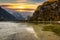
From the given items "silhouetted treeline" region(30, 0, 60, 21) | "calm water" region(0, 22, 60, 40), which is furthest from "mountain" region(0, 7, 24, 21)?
"calm water" region(0, 22, 60, 40)

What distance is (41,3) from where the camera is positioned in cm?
583

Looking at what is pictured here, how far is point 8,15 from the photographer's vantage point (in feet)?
18.8

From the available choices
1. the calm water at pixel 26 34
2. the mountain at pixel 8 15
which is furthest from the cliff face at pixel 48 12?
the calm water at pixel 26 34

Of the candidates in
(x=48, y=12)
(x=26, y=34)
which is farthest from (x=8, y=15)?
(x=26, y=34)

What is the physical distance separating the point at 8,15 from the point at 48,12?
4.83 feet

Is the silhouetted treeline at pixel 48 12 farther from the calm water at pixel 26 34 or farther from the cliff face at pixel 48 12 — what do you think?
the calm water at pixel 26 34

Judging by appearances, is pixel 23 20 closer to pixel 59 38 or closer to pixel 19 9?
pixel 19 9

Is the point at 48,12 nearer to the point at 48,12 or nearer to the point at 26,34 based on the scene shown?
the point at 48,12

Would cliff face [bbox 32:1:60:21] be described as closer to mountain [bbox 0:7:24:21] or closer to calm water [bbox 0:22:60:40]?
mountain [bbox 0:7:24:21]

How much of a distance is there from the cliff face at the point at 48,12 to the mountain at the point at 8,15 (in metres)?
0.60

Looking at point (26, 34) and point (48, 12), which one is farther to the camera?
point (48, 12)

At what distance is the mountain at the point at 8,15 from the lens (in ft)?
18.7

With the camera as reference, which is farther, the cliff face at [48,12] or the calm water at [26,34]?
the cliff face at [48,12]

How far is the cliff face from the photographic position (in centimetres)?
567
